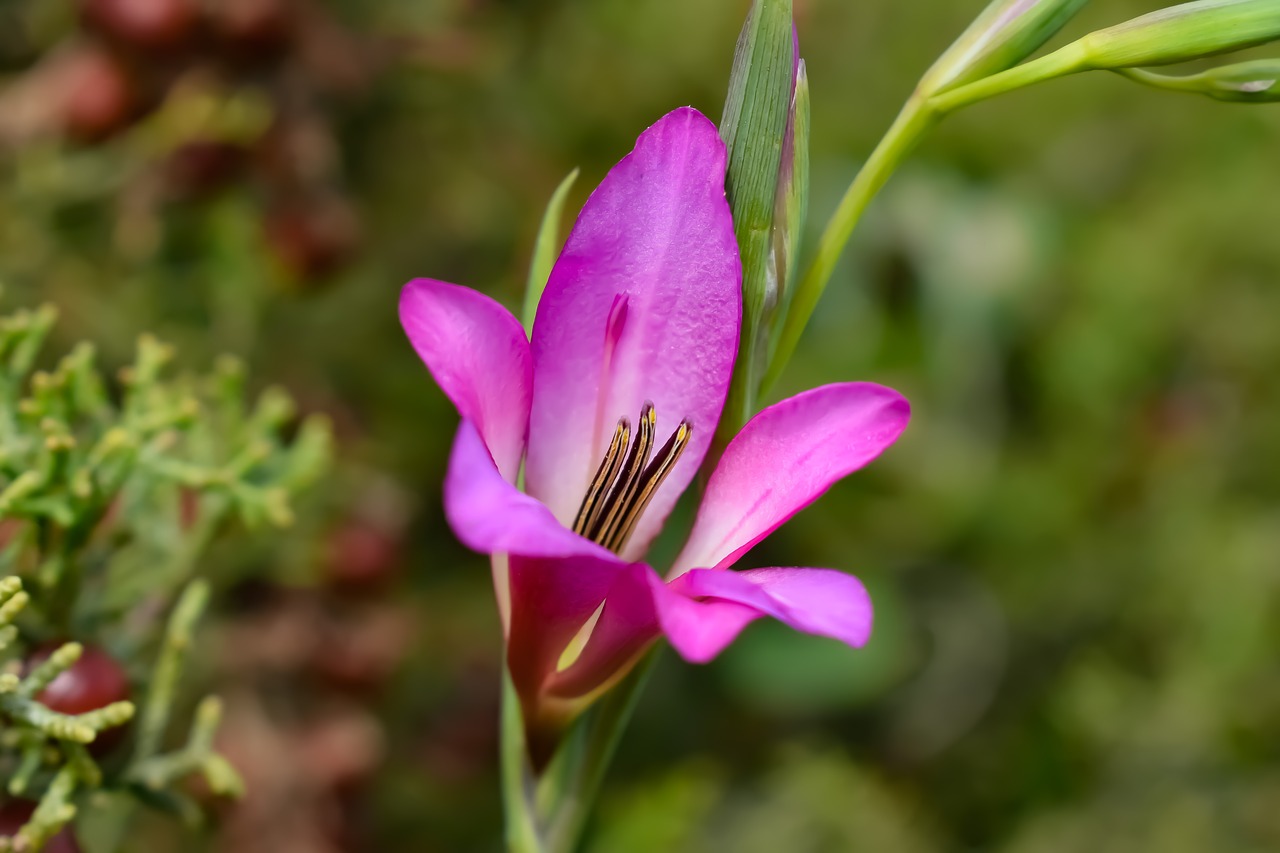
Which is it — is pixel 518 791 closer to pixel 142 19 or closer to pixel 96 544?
pixel 96 544

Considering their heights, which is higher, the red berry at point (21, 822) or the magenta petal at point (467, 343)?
the magenta petal at point (467, 343)

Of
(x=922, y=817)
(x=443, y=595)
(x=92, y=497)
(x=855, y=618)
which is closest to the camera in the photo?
(x=855, y=618)

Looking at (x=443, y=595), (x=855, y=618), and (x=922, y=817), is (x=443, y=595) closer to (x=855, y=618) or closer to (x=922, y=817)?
(x=922, y=817)

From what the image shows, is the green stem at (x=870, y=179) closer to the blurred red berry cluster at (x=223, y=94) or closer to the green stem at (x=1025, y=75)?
the green stem at (x=1025, y=75)

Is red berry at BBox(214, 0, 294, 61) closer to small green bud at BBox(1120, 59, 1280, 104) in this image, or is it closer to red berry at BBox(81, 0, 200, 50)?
red berry at BBox(81, 0, 200, 50)

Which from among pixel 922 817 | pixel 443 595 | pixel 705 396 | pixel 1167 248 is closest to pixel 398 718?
pixel 443 595

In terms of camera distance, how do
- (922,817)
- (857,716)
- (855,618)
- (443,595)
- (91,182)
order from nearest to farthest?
1. (855,618)
2. (91,182)
3. (922,817)
4. (443,595)
5. (857,716)

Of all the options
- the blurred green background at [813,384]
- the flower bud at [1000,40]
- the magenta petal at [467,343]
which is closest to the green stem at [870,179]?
the flower bud at [1000,40]
